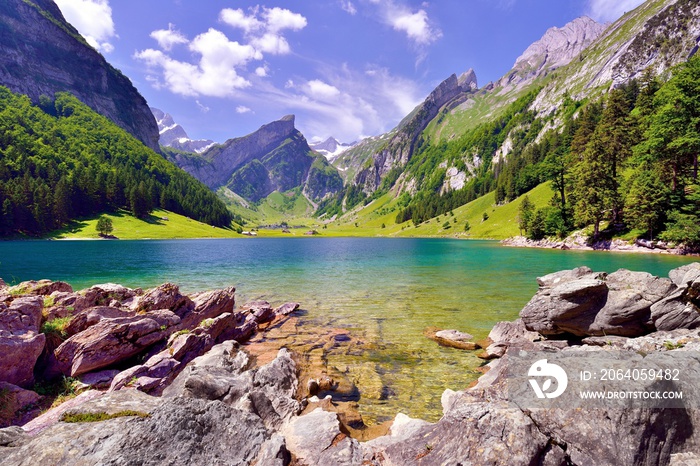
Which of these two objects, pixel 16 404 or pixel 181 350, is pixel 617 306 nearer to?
pixel 181 350

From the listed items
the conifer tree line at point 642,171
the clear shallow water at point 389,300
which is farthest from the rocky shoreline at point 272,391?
the conifer tree line at point 642,171

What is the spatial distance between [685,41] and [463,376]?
894ft

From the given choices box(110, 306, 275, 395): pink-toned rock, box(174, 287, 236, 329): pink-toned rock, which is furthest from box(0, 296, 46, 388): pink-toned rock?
box(174, 287, 236, 329): pink-toned rock

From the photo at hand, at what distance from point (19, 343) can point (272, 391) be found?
35.8 ft

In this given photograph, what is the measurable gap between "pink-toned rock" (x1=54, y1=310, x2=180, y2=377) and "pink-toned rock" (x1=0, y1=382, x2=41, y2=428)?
6.30 ft

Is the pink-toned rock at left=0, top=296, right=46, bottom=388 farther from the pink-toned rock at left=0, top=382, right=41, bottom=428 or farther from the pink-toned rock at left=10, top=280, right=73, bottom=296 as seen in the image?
the pink-toned rock at left=10, top=280, right=73, bottom=296

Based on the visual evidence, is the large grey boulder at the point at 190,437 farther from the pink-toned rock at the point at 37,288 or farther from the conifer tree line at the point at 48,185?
the conifer tree line at the point at 48,185

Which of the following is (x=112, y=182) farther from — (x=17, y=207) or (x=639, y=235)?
(x=639, y=235)

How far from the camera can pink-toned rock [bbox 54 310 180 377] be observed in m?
14.4

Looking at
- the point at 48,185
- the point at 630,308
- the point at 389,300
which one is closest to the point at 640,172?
the point at 630,308

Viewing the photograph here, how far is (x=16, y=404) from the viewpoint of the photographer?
456 inches

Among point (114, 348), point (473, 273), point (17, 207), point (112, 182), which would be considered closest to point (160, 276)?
point (114, 348)

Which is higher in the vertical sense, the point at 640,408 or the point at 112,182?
the point at 112,182

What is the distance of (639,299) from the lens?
17750mm
